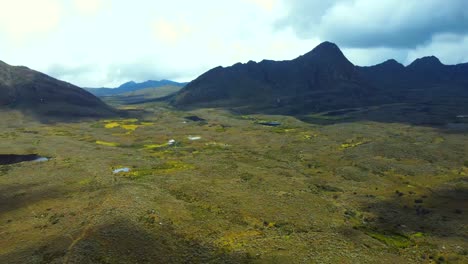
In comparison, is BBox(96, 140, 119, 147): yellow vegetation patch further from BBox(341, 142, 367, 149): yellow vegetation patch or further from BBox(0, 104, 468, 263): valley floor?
BBox(341, 142, 367, 149): yellow vegetation patch

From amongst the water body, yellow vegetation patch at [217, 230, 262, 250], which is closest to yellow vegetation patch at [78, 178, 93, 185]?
the water body

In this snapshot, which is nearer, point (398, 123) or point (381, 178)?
point (381, 178)

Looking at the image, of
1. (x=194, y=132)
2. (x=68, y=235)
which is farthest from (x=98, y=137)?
(x=68, y=235)

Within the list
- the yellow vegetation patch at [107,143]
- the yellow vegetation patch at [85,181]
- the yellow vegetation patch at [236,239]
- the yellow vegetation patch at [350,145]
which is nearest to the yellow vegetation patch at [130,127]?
the yellow vegetation patch at [107,143]

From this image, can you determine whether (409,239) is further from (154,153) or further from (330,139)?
(330,139)

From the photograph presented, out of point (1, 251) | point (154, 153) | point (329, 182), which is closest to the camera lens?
point (1, 251)

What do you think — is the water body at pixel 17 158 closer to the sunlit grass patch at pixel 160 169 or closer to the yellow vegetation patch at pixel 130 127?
the sunlit grass patch at pixel 160 169
